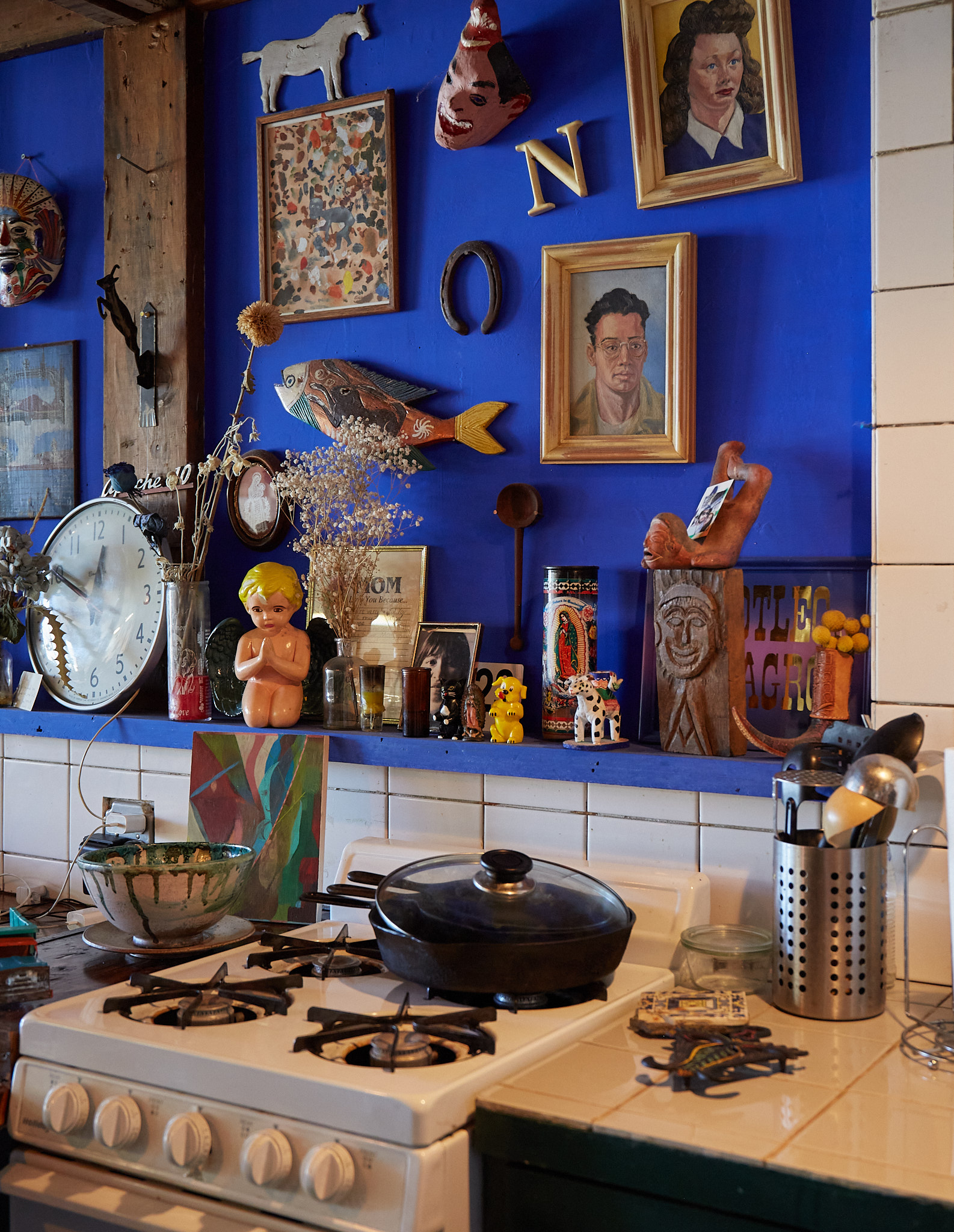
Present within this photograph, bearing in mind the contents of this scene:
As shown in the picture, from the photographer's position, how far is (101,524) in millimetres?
2518

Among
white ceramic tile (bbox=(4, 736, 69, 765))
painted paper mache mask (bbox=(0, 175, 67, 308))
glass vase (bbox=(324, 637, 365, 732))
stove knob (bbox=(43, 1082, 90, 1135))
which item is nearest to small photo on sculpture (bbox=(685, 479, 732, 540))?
glass vase (bbox=(324, 637, 365, 732))

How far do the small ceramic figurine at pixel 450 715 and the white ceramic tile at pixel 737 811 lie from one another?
444 millimetres

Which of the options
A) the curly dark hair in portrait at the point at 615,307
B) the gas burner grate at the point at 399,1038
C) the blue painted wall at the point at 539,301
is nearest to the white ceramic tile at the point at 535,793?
the blue painted wall at the point at 539,301

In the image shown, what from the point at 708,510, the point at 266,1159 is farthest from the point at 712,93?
the point at 266,1159

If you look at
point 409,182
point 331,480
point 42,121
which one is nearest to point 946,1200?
point 331,480

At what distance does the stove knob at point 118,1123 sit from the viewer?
1.28 metres

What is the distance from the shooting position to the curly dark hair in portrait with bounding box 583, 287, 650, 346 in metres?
1.94

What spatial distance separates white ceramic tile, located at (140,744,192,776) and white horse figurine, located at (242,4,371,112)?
4.30 feet

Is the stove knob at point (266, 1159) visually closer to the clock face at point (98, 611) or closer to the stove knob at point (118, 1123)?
the stove knob at point (118, 1123)

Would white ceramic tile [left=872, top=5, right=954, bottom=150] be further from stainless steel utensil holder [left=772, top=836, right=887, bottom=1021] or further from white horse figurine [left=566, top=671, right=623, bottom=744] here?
stainless steel utensil holder [left=772, top=836, right=887, bottom=1021]

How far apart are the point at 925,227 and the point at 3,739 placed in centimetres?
208

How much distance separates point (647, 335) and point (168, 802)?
50.5 inches

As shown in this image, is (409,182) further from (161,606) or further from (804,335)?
(161,606)

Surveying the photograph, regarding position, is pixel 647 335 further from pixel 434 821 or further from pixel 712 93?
pixel 434 821
